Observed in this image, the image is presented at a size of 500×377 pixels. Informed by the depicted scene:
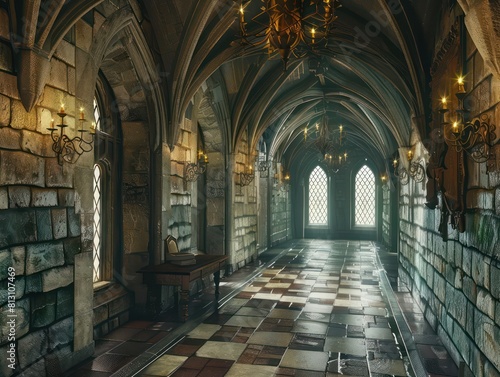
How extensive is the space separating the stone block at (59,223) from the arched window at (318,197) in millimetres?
Answer: 16391

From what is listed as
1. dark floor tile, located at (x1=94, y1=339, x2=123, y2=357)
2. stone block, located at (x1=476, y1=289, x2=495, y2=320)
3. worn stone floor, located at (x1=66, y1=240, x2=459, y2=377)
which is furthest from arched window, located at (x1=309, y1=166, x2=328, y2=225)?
stone block, located at (x1=476, y1=289, x2=495, y2=320)

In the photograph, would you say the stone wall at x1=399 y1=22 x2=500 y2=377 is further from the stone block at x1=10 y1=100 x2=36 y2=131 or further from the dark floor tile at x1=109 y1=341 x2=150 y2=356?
the stone block at x1=10 y1=100 x2=36 y2=131

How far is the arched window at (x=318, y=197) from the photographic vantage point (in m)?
19.5

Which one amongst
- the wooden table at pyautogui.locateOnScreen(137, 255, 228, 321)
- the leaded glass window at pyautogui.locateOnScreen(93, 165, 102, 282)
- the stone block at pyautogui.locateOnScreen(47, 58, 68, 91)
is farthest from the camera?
the leaded glass window at pyautogui.locateOnScreen(93, 165, 102, 282)

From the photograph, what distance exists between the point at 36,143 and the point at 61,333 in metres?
1.72

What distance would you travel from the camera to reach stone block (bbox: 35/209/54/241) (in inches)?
139

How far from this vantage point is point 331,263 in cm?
1094

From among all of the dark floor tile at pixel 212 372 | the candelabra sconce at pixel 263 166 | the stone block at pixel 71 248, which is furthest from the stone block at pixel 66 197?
the candelabra sconce at pixel 263 166

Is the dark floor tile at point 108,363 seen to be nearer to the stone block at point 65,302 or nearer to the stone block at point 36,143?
the stone block at point 65,302

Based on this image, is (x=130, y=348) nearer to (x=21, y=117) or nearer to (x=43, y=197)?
(x=43, y=197)

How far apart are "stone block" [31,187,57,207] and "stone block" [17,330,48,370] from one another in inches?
41.7

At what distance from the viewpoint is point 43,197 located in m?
3.61

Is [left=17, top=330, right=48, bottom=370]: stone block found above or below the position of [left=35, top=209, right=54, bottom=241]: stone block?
below

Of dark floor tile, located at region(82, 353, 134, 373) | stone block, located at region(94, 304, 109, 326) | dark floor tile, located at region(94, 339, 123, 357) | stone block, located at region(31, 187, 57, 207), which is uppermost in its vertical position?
stone block, located at region(31, 187, 57, 207)
